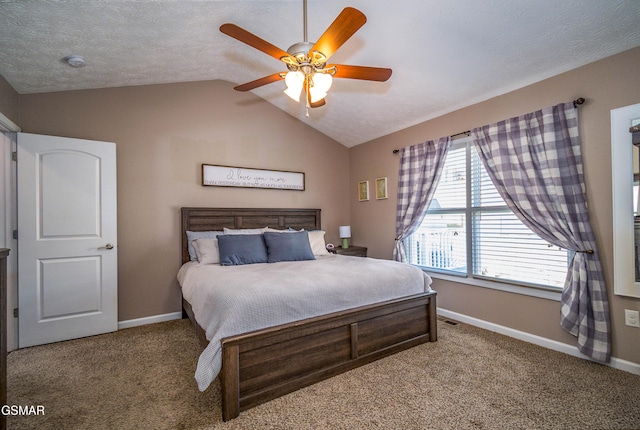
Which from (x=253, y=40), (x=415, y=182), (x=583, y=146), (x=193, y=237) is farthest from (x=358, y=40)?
(x=193, y=237)

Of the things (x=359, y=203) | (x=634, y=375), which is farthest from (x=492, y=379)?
(x=359, y=203)

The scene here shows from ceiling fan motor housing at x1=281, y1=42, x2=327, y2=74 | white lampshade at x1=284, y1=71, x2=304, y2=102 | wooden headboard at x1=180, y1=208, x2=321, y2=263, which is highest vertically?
ceiling fan motor housing at x1=281, y1=42, x2=327, y2=74

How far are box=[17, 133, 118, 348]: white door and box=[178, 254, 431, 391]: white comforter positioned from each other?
3.47ft

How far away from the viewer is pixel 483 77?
2824 millimetres

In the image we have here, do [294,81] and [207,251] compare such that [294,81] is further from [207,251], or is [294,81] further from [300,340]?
[207,251]

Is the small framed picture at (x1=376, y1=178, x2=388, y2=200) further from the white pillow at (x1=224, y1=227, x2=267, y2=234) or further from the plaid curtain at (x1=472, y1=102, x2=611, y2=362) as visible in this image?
the white pillow at (x1=224, y1=227, x2=267, y2=234)

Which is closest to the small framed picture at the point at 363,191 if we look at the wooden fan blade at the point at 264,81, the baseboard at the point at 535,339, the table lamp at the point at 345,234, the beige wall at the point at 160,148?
the table lamp at the point at 345,234

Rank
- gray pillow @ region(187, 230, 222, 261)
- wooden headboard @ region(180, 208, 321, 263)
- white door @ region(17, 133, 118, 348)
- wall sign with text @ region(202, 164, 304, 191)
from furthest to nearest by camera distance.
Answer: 1. wall sign with text @ region(202, 164, 304, 191)
2. wooden headboard @ region(180, 208, 321, 263)
3. gray pillow @ region(187, 230, 222, 261)
4. white door @ region(17, 133, 118, 348)

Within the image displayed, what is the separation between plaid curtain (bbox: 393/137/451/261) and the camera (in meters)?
3.57

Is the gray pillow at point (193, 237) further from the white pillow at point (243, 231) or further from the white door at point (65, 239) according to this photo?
the white door at point (65, 239)

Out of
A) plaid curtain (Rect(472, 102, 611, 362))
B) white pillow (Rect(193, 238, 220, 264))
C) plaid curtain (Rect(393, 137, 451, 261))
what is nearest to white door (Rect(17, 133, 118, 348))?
white pillow (Rect(193, 238, 220, 264))

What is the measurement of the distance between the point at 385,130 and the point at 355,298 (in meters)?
2.79

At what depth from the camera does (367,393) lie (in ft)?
6.46

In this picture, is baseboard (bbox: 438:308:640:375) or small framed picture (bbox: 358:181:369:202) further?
small framed picture (bbox: 358:181:369:202)
